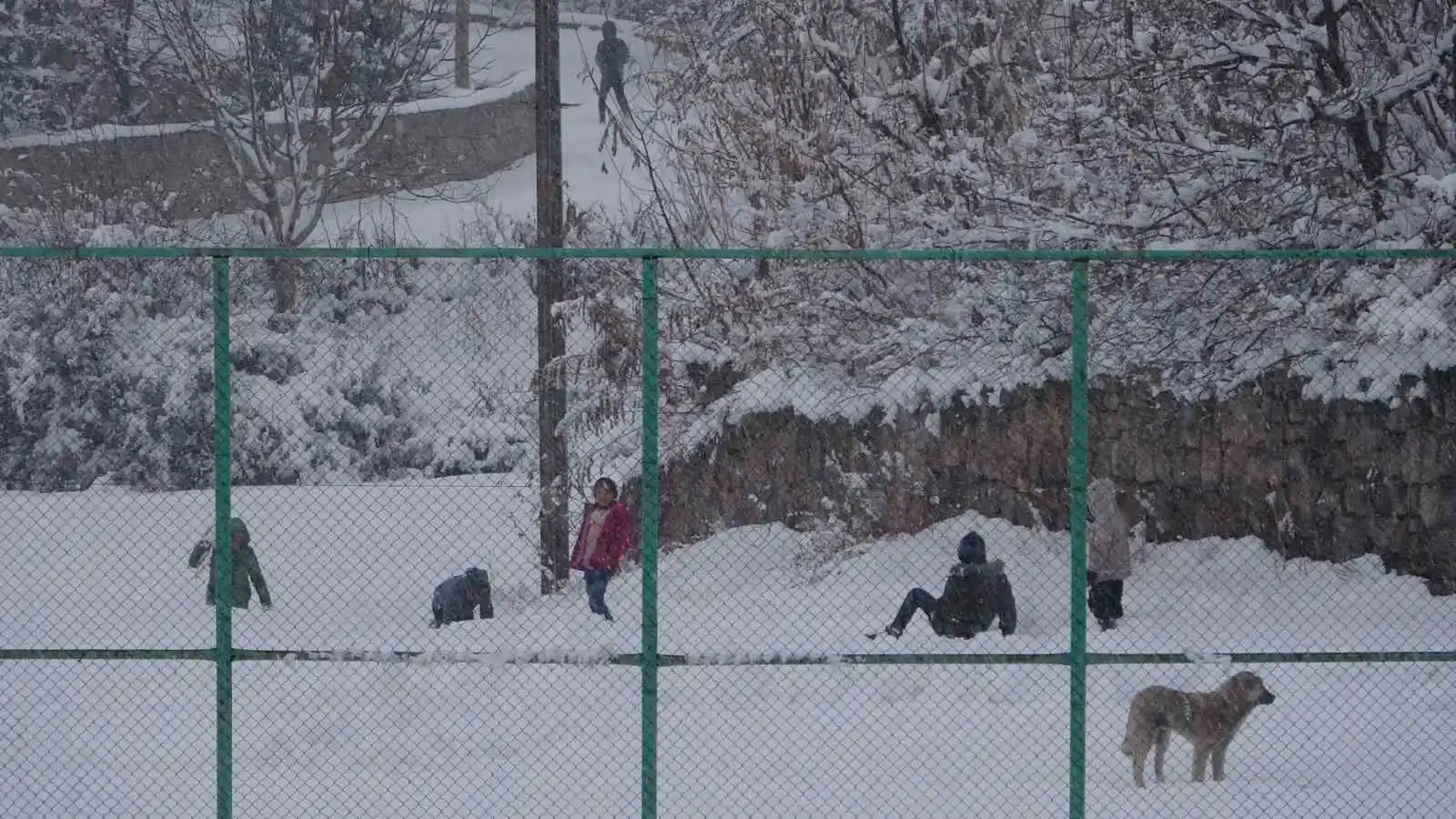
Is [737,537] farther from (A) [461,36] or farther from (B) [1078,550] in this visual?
(A) [461,36]

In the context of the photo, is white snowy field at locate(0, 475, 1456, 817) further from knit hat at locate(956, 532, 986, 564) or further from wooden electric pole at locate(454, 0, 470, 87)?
wooden electric pole at locate(454, 0, 470, 87)

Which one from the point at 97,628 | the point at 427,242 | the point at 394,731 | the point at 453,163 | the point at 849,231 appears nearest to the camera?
the point at 394,731

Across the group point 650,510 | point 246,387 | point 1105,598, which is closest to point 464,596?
point 246,387

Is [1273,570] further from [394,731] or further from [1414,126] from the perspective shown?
[394,731]

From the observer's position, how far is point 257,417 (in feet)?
27.2

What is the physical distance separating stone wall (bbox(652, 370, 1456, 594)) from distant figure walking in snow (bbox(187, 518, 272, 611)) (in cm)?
275

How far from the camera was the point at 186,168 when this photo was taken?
23.0 m

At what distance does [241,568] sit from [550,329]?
273 cm

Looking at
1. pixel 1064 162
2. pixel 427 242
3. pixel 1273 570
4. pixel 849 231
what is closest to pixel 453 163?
pixel 427 242

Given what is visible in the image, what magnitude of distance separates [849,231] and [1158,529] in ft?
10.4

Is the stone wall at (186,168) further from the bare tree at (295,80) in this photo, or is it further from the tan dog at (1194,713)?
the tan dog at (1194,713)

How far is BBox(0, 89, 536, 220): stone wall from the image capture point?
21.2 metres

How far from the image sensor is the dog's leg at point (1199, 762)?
6.33 m

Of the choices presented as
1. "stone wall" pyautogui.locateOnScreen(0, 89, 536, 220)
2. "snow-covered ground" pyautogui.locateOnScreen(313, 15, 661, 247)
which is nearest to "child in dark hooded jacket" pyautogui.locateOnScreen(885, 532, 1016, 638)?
"snow-covered ground" pyautogui.locateOnScreen(313, 15, 661, 247)
